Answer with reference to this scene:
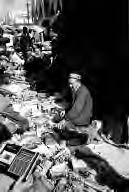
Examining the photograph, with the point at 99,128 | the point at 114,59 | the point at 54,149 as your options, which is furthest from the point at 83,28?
the point at 54,149

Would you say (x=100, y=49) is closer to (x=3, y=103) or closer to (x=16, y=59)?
(x=3, y=103)

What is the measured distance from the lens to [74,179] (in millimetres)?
4355

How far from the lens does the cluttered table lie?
4.21m

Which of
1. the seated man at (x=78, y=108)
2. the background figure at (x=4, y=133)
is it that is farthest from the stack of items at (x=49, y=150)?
the seated man at (x=78, y=108)

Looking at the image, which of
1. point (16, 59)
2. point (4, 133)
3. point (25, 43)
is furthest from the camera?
point (25, 43)

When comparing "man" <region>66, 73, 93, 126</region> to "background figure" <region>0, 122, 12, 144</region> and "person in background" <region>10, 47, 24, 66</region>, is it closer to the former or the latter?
"background figure" <region>0, 122, 12, 144</region>

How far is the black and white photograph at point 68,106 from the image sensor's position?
439 cm

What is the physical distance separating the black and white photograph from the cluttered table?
0.02 meters

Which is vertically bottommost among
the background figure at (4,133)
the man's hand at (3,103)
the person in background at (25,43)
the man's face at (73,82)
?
the background figure at (4,133)

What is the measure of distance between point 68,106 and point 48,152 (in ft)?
6.81

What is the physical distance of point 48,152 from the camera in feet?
16.9

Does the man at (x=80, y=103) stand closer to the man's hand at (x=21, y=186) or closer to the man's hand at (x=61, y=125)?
the man's hand at (x=61, y=125)

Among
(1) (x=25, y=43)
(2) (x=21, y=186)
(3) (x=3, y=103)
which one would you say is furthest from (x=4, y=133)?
(1) (x=25, y=43)

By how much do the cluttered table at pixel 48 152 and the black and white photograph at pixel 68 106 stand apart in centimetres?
2
